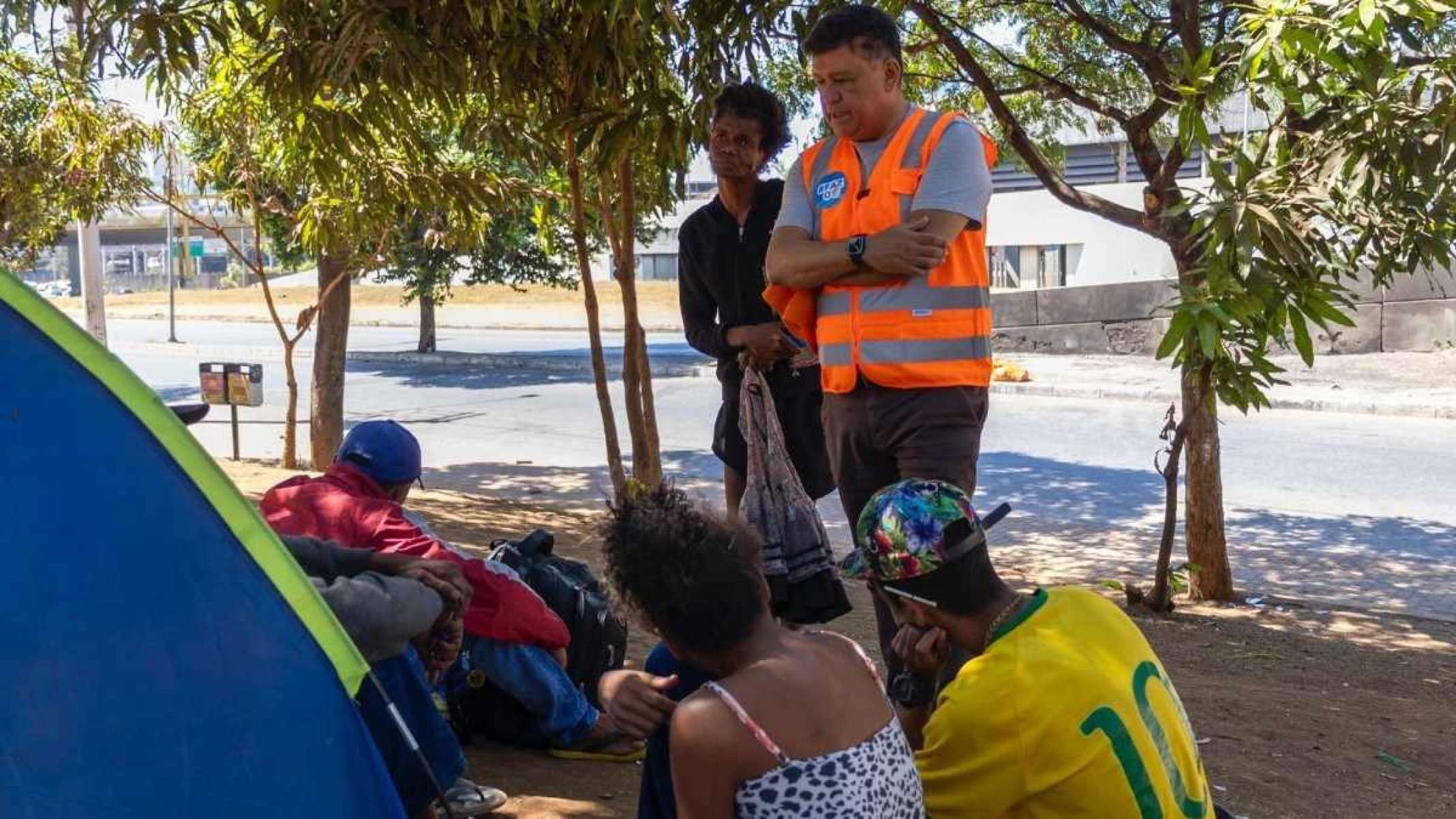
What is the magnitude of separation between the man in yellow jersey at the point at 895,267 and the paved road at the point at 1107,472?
4971 mm

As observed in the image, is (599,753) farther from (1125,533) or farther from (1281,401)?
(1281,401)

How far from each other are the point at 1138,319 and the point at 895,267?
54.5ft

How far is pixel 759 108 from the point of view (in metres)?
4.38

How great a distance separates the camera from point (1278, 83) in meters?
4.86

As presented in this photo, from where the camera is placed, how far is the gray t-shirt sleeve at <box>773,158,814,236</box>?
383cm

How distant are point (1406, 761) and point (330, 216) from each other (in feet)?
24.2

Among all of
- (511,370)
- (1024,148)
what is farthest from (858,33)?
(511,370)

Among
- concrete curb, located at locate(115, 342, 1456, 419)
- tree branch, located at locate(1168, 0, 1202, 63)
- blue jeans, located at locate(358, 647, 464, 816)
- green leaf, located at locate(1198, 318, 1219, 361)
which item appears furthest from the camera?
concrete curb, located at locate(115, 342, 1456, 419)

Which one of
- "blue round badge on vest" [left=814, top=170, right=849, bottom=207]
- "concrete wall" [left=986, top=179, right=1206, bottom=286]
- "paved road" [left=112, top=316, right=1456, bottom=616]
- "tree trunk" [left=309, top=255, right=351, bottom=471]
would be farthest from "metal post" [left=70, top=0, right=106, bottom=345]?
"concrete wall" [left=986, top=179, right=1206, bottom=286]

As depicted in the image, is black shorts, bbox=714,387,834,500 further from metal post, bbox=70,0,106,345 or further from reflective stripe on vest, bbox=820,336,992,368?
metal post, bbox=70,0,106,345

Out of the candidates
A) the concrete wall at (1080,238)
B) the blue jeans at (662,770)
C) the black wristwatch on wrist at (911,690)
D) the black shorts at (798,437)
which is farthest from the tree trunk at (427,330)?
the blue jeans at (662,770)

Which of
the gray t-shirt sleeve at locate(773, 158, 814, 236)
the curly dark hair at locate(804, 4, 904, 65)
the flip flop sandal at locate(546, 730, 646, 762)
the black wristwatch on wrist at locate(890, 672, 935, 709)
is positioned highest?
the curly dark hair at locate(804, 4, 904, 65)

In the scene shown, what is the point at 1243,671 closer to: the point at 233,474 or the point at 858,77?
the point at 858,77

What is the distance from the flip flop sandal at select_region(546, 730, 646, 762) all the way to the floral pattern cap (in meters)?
1.52
